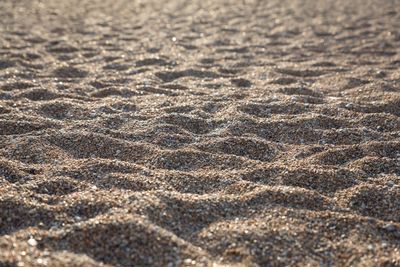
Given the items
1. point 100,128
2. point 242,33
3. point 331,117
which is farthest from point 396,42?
point 100,128

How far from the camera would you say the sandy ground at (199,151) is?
1.83 m

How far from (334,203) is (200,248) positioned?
71 centimetres

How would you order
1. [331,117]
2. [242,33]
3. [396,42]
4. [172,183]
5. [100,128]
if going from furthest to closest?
1. [242,33]
2. [396,42]
3. [331,117]
4. [100,128]
5. [172,183]

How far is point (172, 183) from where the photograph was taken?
228cm

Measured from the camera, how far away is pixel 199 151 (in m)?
2.60

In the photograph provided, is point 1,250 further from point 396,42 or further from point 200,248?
point 396,42

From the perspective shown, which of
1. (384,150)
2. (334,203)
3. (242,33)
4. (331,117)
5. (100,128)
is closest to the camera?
(334,203)

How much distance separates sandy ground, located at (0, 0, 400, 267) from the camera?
183 cm

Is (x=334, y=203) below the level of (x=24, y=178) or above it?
below

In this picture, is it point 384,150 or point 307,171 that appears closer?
point 307,171

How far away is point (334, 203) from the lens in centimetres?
213

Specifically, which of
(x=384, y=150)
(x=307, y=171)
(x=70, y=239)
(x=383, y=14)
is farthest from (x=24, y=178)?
(x=383, y=14)

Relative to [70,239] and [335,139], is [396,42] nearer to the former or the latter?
[335,139]

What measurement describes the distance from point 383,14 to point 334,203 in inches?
209
